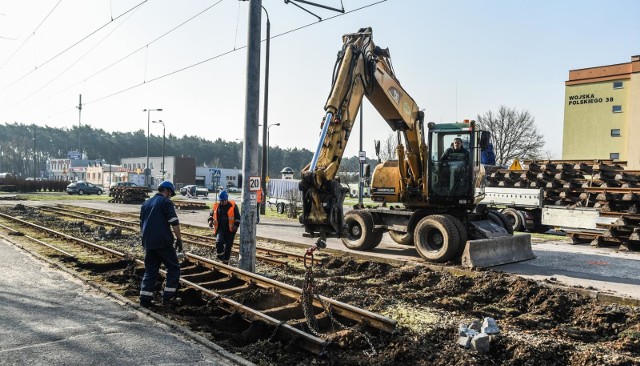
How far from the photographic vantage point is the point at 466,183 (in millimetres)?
12086

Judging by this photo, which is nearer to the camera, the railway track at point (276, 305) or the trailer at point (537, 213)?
the railway track at point (276, 305)

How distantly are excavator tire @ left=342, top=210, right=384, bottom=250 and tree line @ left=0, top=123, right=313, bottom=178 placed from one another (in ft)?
316

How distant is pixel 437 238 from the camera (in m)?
12.1

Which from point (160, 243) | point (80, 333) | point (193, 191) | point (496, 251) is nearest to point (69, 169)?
point (193, 191)

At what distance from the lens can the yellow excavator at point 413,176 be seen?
A: 10.7 meters

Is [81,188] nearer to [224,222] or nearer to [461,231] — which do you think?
[224,222]

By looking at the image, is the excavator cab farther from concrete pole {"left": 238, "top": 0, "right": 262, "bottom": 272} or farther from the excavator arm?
concrete pole {"left": 238, "top": 0, "right": 262, "bottom": 272}

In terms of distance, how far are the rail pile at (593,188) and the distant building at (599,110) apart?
Answer: 2166 cm

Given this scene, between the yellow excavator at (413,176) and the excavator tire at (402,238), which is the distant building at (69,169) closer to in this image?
the excavator tire at (402,238)

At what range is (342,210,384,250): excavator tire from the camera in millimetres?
13656

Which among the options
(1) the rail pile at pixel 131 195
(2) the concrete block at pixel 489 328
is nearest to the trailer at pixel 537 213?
(2) the concrete block at pixel 489 328

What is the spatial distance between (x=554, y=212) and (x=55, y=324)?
54.4 feet

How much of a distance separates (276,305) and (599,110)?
41.0 meters

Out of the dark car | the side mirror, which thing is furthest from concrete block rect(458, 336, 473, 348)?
the dark car
